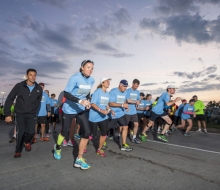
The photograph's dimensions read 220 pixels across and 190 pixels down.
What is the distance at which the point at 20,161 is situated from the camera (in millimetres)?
4383

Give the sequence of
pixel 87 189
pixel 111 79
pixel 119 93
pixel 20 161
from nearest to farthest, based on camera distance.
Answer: pixel 87 189 → pixel 20 161 → pixel 111 79 → pixel 119 93

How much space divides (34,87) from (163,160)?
362cm

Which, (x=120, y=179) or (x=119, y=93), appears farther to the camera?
(x=119, y=93)

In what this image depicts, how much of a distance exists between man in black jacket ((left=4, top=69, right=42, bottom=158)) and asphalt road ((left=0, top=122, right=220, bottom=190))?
1.62 feet

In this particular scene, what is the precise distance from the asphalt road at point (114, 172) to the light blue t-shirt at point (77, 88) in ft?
3.74

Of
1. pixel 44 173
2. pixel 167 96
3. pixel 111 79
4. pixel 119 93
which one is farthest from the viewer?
pixel 167 96

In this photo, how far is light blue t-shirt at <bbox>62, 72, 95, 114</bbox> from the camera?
4.18 metres

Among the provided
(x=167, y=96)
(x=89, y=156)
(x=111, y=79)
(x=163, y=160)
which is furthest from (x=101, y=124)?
(x=167, y=96)

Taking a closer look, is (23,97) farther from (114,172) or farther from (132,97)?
(132,97)

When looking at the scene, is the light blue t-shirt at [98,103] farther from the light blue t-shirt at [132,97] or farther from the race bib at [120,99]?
the light blue t-shirt at [132,97]

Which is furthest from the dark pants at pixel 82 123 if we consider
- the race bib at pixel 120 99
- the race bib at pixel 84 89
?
the race bib at pixel 120 99

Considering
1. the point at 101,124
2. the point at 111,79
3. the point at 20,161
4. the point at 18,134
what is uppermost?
the point at 111,79

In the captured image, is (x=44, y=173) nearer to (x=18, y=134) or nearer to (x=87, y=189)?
(x=87, y=189)

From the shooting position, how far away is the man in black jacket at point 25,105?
4.80m
